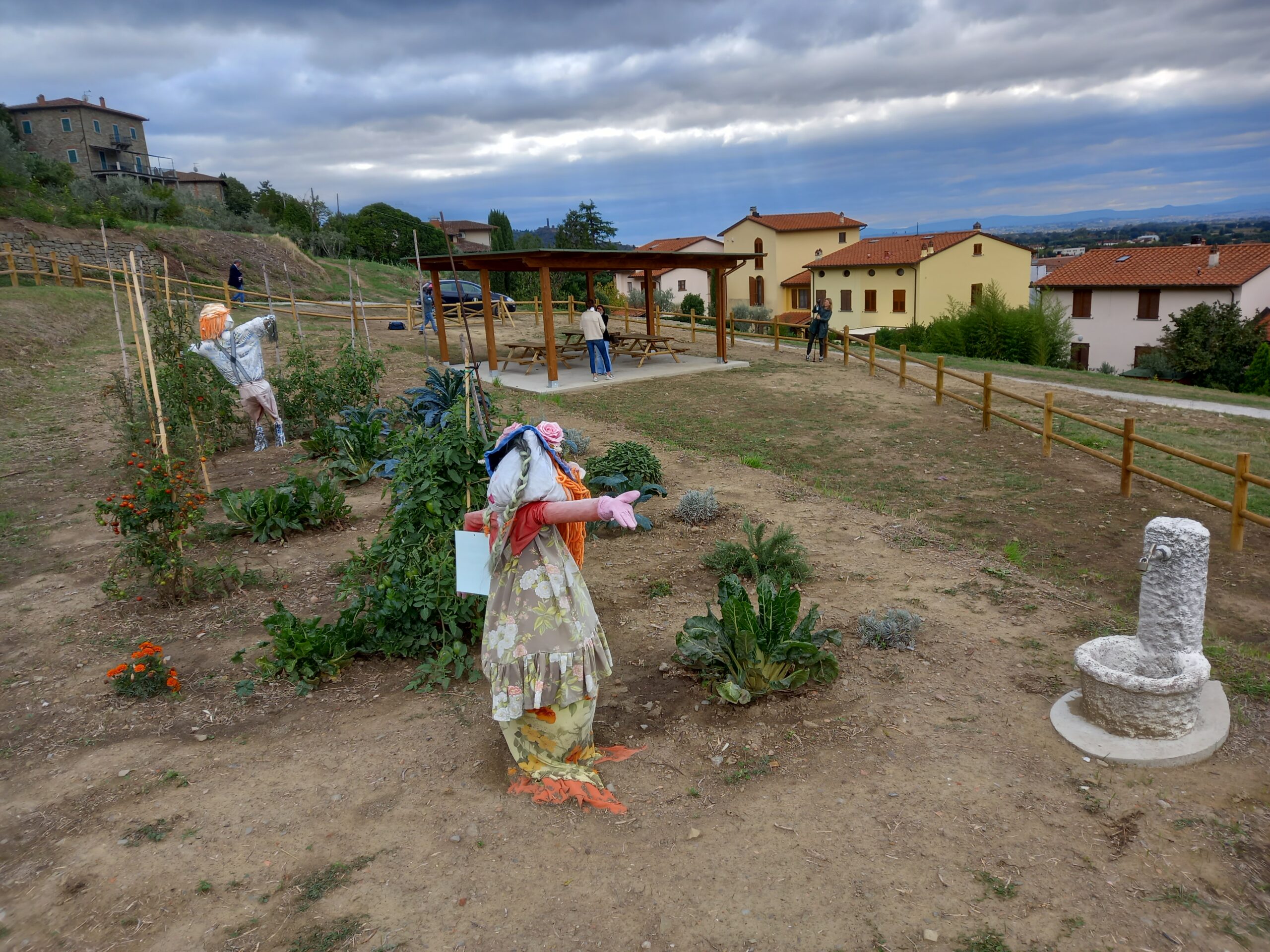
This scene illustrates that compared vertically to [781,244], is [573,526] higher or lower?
lower

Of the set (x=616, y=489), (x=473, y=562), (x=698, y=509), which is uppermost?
(x=473, y=562)

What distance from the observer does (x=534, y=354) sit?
16641 millimetres

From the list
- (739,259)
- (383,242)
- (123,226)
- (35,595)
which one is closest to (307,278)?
(123,226)

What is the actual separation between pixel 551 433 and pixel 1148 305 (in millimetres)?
39591

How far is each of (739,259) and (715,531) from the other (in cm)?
1153

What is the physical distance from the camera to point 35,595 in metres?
5.60

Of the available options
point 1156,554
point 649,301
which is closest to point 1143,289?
point 649,301

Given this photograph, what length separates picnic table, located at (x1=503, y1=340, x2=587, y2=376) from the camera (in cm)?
1619

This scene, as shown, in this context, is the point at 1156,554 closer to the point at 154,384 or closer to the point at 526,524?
the point at 526,524

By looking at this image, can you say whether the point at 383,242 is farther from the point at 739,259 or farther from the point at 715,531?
the point at 715,531

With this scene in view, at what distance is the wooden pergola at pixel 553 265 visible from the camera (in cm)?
1359

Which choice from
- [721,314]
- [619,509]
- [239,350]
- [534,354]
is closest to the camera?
[619,509]

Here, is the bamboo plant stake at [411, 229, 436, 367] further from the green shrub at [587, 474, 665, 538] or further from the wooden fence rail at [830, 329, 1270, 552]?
the wooden fence rail at [830, 329, 1270, 552]

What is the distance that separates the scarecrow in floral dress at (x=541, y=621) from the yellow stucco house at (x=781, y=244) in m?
48.0
